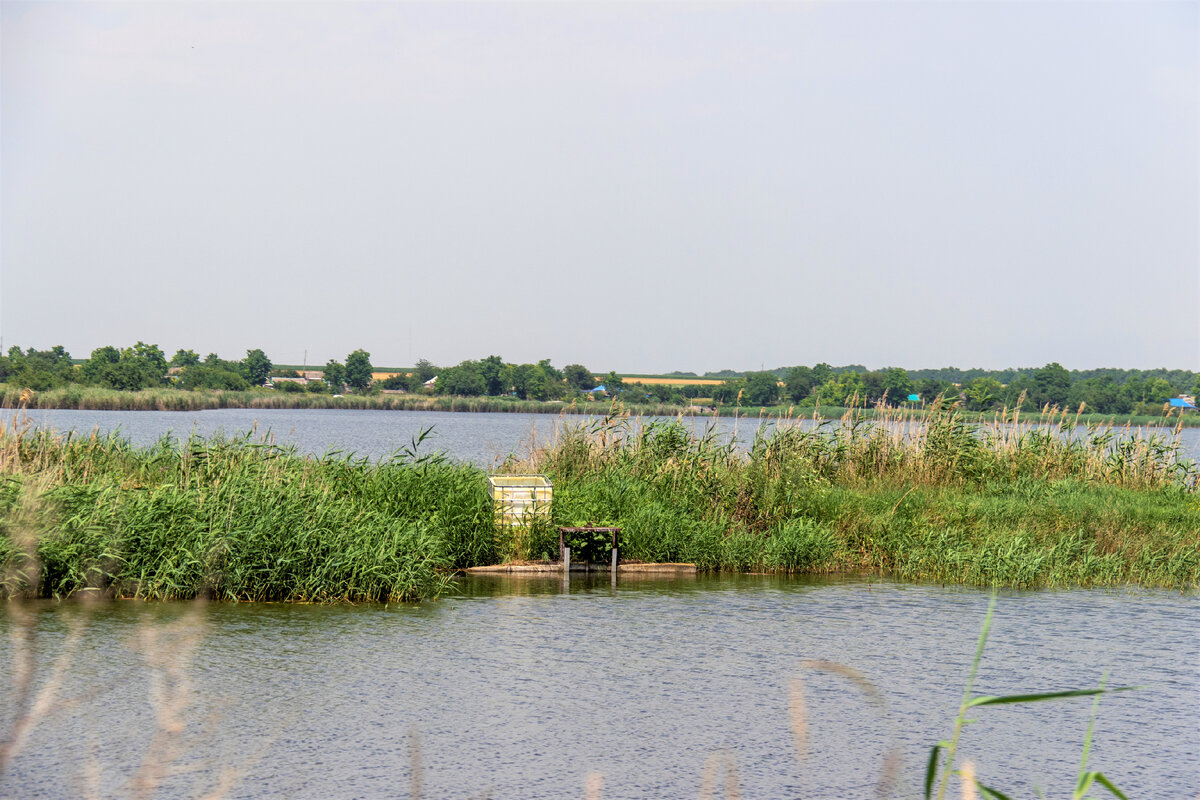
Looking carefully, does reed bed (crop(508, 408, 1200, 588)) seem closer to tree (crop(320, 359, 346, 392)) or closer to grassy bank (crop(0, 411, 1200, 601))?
grassy bank (crop(0, 411, 1200, 601))

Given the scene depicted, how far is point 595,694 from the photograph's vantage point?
9.32 meters

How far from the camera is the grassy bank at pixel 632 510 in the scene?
13.2 meters

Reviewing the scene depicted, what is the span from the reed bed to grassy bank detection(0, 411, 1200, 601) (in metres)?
0.04

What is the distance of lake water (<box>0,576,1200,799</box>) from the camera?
288 inches

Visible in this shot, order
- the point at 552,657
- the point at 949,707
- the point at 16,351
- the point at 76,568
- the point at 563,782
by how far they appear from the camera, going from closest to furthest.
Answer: the point at 563,782
the point at 949,707
the point at 552,657
the point at 76,568
the point at 16,351

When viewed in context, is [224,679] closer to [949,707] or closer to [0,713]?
[0,713]

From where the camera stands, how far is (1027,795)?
7.20 m

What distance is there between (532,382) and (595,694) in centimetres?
13247

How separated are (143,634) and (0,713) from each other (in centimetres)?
277

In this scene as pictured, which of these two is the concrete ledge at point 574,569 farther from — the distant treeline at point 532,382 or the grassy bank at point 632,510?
the distant treeline at point 532,382

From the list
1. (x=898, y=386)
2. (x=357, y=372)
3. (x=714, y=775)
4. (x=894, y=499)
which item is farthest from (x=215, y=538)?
(x=357, y=372)

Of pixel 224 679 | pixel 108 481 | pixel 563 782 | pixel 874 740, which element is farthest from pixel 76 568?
pixel 874 740

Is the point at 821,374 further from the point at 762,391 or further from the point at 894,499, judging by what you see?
the point at 894,499

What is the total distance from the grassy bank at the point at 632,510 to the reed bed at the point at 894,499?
0.04 m
